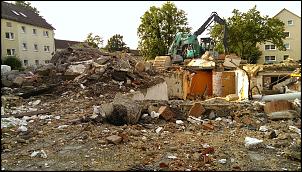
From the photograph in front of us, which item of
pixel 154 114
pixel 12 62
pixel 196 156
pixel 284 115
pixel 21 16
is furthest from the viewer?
pixel 21 16

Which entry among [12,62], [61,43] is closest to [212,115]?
[12,62]

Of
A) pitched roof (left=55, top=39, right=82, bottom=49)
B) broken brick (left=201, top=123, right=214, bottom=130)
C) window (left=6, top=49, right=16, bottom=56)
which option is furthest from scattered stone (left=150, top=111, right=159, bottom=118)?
pitched roof (left=55, top=39, right=82, bottom=49)

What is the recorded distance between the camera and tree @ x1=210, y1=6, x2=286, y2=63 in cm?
3362

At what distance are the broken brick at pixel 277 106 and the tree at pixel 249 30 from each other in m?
26.4

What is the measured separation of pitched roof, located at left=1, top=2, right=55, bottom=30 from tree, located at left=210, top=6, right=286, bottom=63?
19701mm

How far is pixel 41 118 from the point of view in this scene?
331 inches

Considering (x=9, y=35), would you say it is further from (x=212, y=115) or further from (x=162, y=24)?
(x=212, y=115)

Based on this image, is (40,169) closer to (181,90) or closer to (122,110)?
(122,110)

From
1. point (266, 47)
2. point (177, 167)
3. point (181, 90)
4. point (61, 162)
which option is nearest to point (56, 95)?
point (61, 162)

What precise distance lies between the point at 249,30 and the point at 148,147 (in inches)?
1173

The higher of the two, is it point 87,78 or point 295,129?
point 87,78

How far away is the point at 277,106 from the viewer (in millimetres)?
8188

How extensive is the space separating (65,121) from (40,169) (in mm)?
3051

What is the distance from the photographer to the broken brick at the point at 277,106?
791cm
